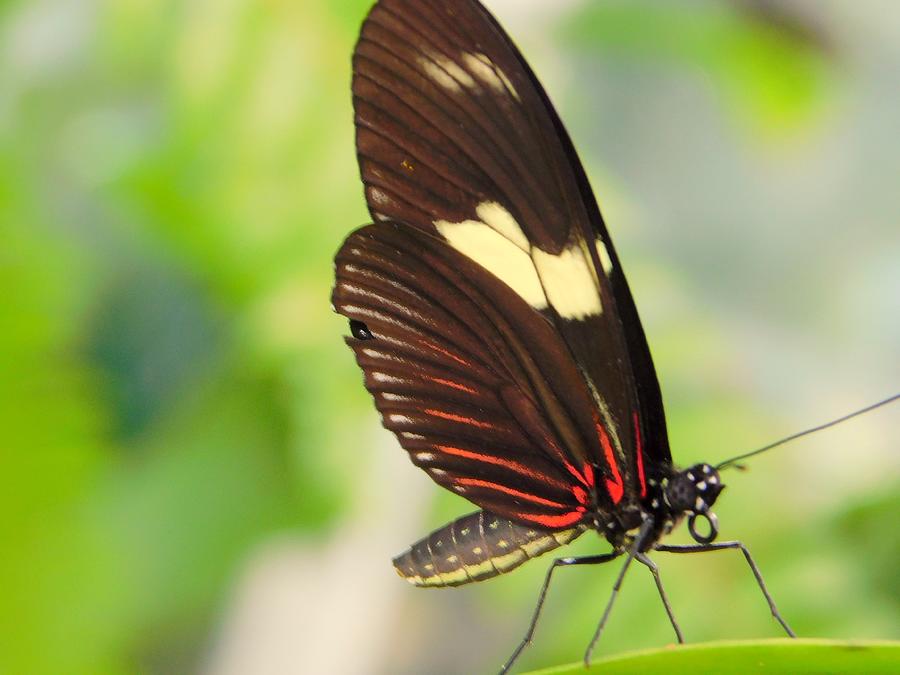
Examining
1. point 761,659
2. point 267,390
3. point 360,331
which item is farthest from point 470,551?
point 267,390

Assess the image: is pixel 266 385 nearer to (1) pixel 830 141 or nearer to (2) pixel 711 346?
(2) pixel 711 346

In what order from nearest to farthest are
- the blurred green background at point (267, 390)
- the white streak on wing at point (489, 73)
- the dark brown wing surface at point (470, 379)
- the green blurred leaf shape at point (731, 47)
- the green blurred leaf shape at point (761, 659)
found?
the green blurred leaf shape at point (761, 659) < the white streak on wing at point (489, 73) < the dark brown wing surface at point (470, 379) < the blurred green background at point (267, 390) < the green blurred leaf shape at point (731, 47)

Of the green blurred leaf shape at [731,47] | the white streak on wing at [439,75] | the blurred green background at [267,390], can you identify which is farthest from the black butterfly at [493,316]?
the green blurred leaf shape at [731,47]

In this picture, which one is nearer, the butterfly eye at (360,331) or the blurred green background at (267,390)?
the butterfly eye at (360,331)

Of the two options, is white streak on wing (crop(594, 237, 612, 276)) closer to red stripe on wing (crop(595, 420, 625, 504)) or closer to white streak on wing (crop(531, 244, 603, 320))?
white streak on wing (crop(531, 244, 603, 320))

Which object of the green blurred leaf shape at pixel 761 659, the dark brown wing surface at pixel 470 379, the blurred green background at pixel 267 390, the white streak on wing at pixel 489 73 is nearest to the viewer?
the green blurred leaf shape at pixel 761 659

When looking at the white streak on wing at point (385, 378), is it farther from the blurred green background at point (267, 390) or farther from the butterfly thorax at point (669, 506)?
the blurred green background at point (267, 390)
